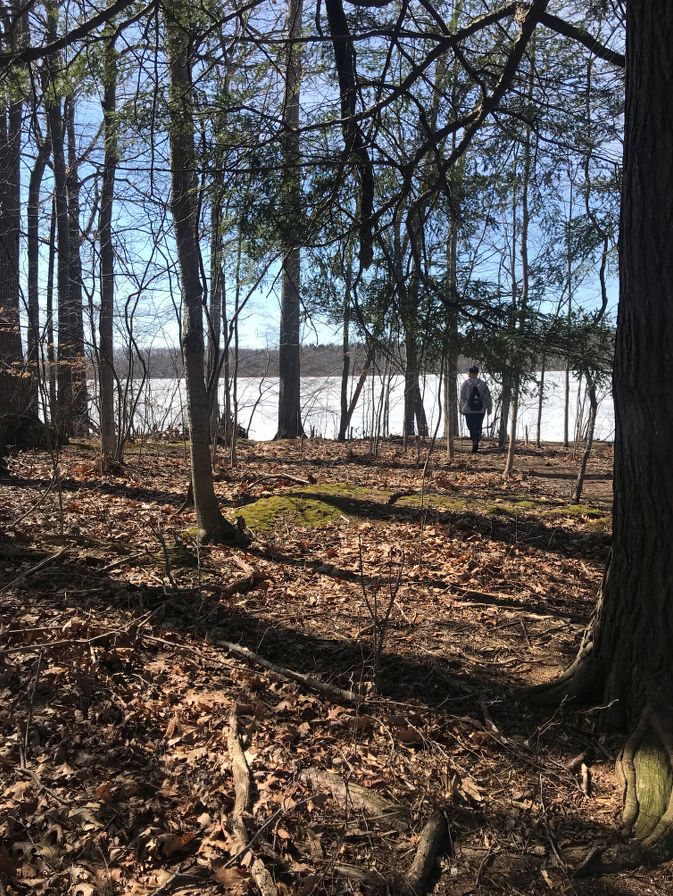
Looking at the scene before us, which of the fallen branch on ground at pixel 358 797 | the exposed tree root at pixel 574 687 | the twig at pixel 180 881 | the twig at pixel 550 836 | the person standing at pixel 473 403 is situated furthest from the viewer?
the person standing at pixel 473 403

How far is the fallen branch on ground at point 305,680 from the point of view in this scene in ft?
10.7

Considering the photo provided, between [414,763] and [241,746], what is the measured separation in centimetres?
82

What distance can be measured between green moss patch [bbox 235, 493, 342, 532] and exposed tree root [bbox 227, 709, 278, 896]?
10.5ft

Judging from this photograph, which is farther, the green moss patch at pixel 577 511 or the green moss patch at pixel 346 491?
the green moss patch at pixel 346 491

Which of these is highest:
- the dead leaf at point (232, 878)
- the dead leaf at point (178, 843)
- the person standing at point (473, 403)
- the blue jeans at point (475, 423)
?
the person standing at point (473, 403)

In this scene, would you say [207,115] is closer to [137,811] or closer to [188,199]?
[188,199]

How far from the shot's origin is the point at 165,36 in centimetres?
461

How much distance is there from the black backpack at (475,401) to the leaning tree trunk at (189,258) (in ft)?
24.6

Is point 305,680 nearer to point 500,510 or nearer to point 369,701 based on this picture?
point 369,701

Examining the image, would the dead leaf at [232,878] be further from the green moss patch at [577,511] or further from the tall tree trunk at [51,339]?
the green moss patch at [577,511]

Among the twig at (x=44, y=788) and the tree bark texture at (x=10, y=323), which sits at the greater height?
the tree bark texture at (x=10, y=323)

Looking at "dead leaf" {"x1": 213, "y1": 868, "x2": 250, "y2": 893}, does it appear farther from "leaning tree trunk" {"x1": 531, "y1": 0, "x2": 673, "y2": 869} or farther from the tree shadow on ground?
"leaning tree trunk" {"x1": 531, "y1": 0, "x2": 673, "y2": 869}

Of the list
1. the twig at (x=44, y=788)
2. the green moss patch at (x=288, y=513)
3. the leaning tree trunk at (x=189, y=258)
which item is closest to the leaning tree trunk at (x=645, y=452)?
the twig at (x=44, y=788)

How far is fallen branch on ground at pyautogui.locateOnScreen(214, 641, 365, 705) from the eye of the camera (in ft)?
10.7
